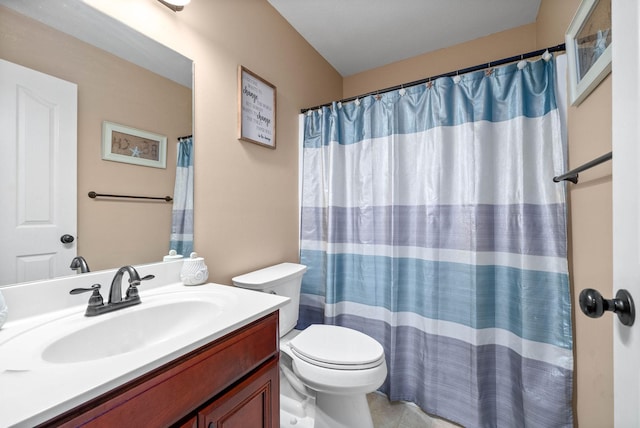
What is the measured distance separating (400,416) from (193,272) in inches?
55.0

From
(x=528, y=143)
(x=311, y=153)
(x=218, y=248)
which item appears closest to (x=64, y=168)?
(x=218, y=248)

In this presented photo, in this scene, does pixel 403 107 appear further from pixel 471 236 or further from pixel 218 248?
pixel 218 248

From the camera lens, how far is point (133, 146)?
103 cm

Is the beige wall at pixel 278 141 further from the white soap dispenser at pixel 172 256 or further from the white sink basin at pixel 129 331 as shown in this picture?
the white sink basin at pixel 129 331

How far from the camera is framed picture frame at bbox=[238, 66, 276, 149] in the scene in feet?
4.77

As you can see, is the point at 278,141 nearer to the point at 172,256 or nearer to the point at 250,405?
the point at 172,256

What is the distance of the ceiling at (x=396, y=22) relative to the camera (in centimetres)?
168

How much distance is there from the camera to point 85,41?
91 centimetres

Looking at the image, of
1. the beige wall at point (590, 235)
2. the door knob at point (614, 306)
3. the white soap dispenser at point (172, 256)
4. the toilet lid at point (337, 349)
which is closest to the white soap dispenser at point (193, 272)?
the white soap dispenser at point (172, 256)

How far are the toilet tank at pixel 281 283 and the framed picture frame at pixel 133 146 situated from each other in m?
0.67

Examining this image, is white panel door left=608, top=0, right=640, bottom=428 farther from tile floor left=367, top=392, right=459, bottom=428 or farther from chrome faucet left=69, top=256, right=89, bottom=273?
chrome faucet left=69, top=256, right=89, bottom=273

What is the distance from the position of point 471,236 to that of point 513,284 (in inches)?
11.9

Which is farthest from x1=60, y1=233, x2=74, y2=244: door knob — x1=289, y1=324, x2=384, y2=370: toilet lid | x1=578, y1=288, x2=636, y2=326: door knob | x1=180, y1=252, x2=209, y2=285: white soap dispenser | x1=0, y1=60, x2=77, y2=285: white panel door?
x1=578, y1=288, x2=636, y2=326: door knob

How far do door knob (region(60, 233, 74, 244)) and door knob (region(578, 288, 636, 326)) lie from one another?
54.0 inches
